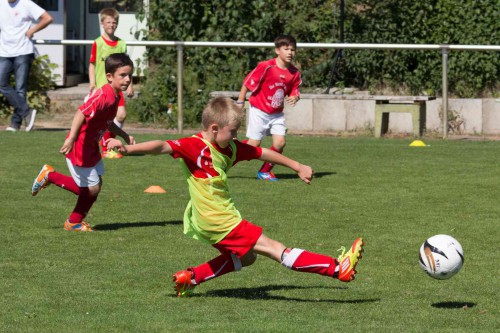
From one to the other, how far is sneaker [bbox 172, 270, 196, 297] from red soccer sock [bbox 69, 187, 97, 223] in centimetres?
272

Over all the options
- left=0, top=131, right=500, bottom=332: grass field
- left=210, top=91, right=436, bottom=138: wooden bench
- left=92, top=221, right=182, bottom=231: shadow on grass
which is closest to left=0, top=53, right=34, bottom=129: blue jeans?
left=0, top=131, right=500, bottom=332: grass field

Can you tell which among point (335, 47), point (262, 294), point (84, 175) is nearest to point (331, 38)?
point (335, 47)

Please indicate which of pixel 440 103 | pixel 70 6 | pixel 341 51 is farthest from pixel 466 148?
pixel 70 6

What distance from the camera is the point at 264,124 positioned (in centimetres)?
1320

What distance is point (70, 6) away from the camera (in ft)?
83.3

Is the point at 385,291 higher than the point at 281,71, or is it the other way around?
the point at 281,71

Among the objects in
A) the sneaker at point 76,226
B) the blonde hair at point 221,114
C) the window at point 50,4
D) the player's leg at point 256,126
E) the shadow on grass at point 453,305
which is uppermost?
the window at point 50,4

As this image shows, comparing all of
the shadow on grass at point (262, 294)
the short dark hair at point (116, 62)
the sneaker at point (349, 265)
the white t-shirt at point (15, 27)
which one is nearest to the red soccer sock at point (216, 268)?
the shadow on grass at point (262, 294)

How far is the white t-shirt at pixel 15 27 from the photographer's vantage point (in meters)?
16.7

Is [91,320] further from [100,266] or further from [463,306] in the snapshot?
[463,306]

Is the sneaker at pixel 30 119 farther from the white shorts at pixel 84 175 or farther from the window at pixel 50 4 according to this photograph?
the white shorts at pixel 84 175

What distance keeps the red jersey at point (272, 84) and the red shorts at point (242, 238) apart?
632 cm

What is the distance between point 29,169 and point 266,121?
9.59ft

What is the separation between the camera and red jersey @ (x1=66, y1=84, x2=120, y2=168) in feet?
30.3
